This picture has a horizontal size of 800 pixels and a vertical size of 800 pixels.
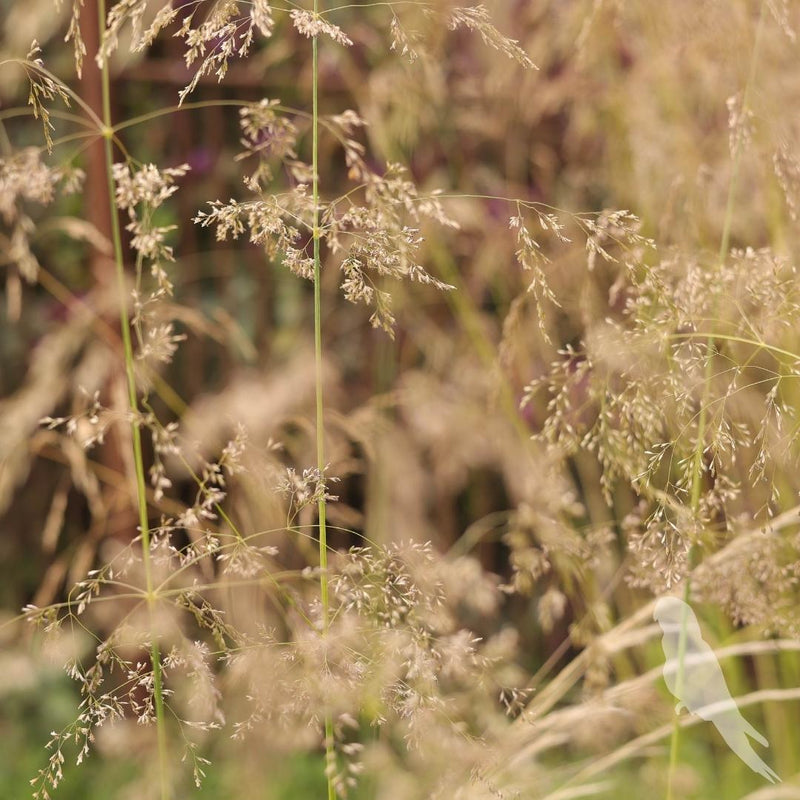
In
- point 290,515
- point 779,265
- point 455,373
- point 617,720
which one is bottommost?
point 617,720

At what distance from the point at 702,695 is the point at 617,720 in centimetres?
28

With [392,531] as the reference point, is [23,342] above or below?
above

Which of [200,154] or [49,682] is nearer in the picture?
[49,682]

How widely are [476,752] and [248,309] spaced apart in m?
1.89

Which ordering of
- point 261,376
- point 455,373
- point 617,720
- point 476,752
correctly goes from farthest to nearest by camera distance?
point 261,376 < point 455,373 < point 617,720 < point 476,752

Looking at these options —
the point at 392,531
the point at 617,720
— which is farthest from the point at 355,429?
the point at 392,531

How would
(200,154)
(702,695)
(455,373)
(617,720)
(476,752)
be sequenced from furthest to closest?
(200,154)
(455,373)
(617,720)
(702,695)
(476,752)

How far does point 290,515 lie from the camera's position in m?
0.78

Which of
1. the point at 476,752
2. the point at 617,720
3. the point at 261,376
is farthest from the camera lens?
the point at 261,376

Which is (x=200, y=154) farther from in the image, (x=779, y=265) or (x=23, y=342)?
(x=779, y=265)

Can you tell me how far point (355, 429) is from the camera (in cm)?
128

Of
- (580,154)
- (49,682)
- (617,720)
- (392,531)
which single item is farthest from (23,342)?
(617,720)

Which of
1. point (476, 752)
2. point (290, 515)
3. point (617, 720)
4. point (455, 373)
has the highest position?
point (290, 515)

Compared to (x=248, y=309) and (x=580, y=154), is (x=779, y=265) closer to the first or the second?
(x=580, y=154)
